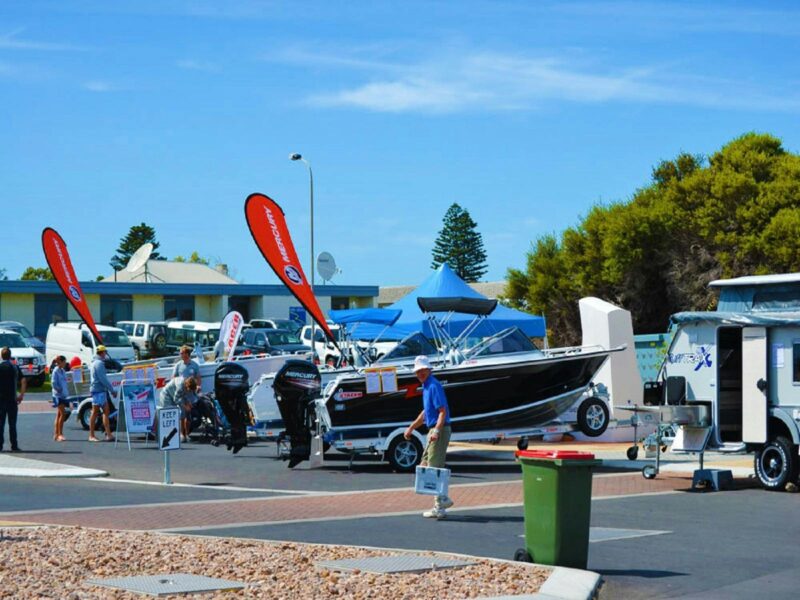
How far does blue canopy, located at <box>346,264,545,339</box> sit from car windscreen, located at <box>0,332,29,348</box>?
1749 cm

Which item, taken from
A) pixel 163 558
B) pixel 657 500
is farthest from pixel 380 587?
pixel 657 500

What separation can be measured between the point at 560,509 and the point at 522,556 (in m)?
0.71

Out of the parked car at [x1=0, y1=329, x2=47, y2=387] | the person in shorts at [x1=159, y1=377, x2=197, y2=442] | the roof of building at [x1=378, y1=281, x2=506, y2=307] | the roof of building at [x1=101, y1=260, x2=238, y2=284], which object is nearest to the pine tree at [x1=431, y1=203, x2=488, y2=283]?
the roof of building at [x1=378, y1=281, x2=506, y2=307]

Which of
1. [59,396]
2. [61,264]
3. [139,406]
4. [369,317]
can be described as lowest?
[139,406]

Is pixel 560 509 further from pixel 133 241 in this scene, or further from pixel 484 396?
pixel 133 241

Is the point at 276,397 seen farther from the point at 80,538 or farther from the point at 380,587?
the point at 380,587

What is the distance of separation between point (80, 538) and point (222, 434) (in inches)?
516

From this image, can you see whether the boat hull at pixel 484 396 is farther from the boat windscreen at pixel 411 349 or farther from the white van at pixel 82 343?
the white van at pixel 82 343

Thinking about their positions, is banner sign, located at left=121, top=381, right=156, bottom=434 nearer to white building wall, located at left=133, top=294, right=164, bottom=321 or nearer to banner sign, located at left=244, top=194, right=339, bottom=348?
banner sign, located at left=244, top=194, right=339, bottom=348

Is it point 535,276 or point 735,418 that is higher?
point 535,276

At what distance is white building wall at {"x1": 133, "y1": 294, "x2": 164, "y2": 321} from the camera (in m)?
69.5

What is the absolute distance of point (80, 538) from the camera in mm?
11945

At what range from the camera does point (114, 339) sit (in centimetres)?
4653

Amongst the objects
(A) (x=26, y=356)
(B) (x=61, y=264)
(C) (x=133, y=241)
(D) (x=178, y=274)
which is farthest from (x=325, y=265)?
(C) (x=133, y=241)
